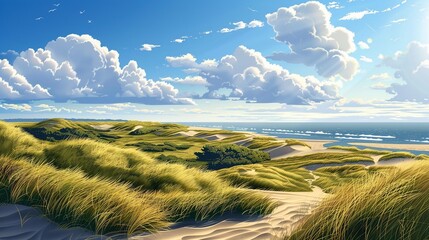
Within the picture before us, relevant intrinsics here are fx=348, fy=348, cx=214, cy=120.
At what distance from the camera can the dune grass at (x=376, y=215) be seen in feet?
14.5

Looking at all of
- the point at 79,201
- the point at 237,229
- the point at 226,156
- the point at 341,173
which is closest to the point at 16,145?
the point at 79,201

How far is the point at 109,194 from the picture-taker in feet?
20.9

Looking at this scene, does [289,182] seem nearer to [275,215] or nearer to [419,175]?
[275,215]

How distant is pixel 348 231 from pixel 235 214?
328cm

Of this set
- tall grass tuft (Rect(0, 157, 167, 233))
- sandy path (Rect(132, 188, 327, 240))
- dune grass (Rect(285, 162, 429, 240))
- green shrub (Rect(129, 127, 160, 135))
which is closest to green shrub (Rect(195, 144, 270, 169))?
sandy path (Rect(132, 188, 327, 240))

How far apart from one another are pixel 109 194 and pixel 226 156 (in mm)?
25641

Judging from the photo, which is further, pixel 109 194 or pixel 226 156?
pixel 226 156

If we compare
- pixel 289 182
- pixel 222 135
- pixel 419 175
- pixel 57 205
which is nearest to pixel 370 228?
pixel 419 175

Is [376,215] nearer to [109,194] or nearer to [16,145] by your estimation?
[109,194]

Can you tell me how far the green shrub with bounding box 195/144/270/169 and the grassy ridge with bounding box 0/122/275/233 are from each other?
18.6 metres

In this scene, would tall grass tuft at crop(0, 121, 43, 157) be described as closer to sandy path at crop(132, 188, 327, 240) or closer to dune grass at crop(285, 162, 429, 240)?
sandy path at crop(132, 188, 327, 240)

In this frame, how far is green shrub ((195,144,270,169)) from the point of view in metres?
29.4

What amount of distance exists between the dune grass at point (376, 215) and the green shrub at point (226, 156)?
76.9 ft

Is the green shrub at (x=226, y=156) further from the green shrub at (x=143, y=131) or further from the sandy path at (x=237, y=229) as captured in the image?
the green shrub at (x=143, y=131)
